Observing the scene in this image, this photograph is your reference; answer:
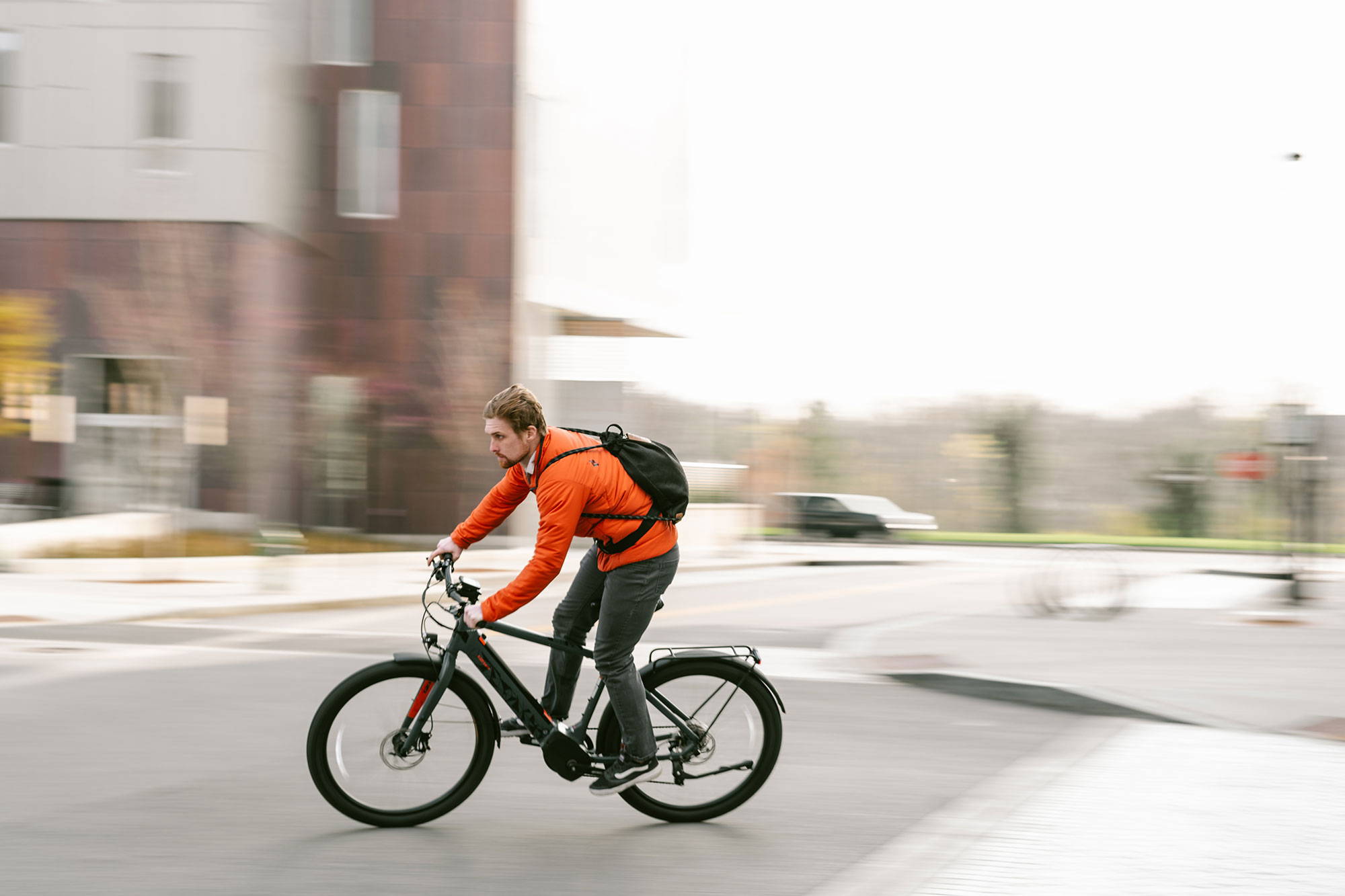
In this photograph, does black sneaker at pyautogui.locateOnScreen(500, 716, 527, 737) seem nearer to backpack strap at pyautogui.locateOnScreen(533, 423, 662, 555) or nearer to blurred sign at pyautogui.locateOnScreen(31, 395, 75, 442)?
backpack strap at pyautogui.locateOnScreen(533, 423, 662, 555)

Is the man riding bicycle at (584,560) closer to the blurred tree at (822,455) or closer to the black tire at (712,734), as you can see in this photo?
the black tire at (712,734)

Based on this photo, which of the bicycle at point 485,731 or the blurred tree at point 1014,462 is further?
the blurred tree at point 1014,462

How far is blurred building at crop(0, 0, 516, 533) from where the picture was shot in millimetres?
25266

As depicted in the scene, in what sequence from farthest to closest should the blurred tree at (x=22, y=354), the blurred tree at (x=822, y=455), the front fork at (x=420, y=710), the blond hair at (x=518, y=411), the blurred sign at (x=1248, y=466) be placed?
the blurred tree at (x=822, y=455), the blurred tree at (x=22, y=354), the blurred sign at (x=1248, y=466), the front fork at (x=420, y=710), the blond hair at (x=518, y=411)

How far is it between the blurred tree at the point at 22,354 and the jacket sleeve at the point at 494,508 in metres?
21.4

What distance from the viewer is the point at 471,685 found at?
5.39m

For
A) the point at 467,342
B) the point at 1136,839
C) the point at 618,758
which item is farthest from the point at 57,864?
the point at 467,342

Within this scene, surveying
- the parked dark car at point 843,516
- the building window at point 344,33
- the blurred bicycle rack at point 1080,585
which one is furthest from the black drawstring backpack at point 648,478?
the parked dark car at point 843,516

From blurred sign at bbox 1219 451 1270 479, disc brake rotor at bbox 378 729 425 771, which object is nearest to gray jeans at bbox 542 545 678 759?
disc brake rotor at bbox 378 729 425 771

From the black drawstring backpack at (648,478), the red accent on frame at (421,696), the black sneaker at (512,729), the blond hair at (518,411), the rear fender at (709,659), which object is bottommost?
the black sneaker at (512,729)

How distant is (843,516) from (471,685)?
121 feet

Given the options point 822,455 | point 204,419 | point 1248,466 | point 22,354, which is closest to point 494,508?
point 1248,466

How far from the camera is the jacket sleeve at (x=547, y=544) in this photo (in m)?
4.95

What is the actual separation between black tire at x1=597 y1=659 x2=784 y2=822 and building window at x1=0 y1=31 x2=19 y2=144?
25157 millimetres
